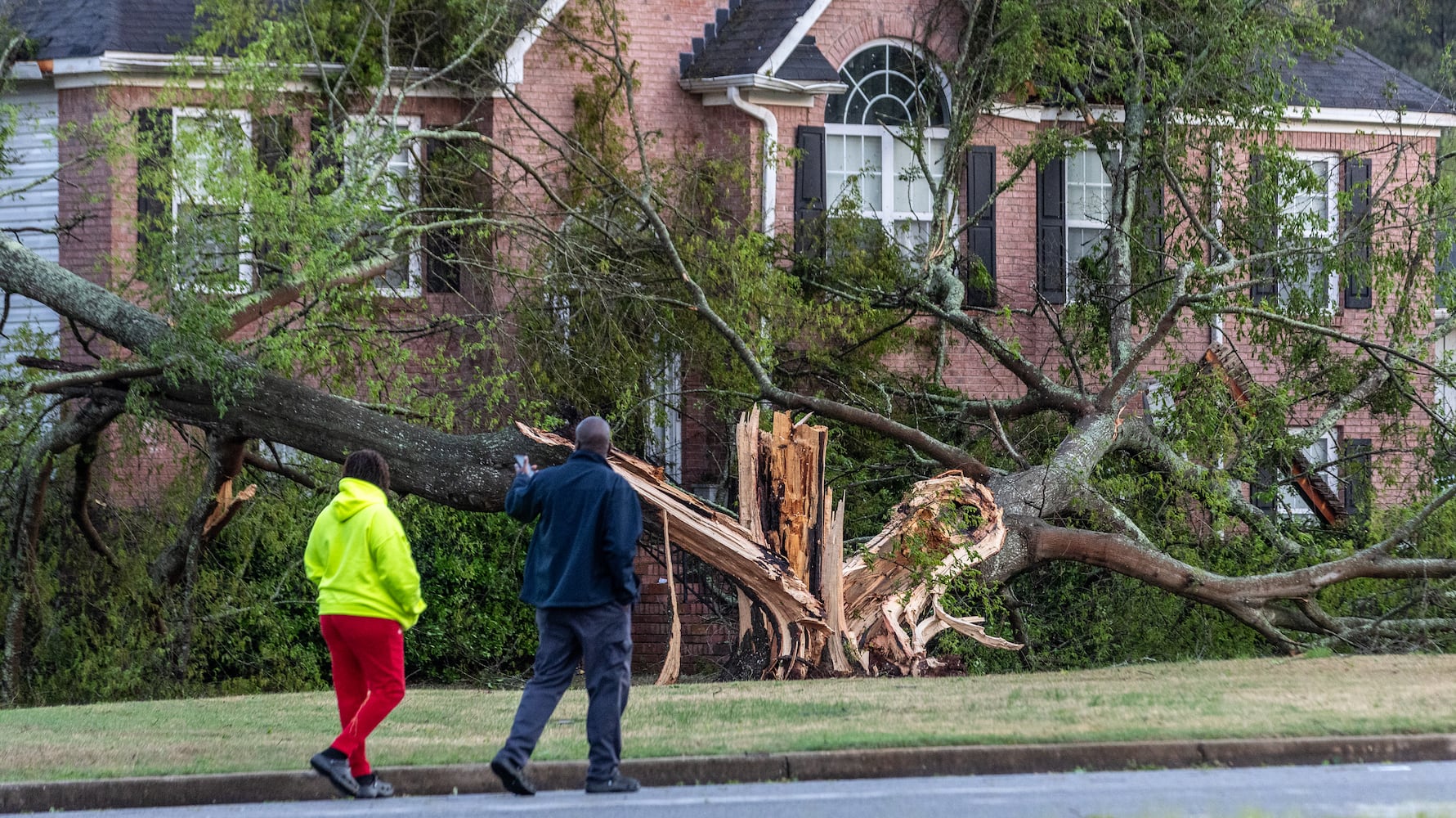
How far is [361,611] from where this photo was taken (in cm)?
720

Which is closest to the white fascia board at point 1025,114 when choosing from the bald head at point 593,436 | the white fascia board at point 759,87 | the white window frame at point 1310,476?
the white fascia board at point 759,87

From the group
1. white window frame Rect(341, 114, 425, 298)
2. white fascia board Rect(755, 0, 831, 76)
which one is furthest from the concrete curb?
white fascia board Rect(755, 0, 831, 76)

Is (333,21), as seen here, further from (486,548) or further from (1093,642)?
(1093,642)

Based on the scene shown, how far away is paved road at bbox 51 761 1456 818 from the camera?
21.0 ft

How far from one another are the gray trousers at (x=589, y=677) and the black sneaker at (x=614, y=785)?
0.02 meters

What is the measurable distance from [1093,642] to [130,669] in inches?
360

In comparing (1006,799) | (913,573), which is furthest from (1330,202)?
(1006,799)

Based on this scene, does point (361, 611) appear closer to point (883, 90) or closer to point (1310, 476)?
point (1310, 476)

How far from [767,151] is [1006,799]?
11.6 metres

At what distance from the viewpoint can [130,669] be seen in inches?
547

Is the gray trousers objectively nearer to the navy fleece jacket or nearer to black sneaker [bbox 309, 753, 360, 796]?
the navy fleece jacket

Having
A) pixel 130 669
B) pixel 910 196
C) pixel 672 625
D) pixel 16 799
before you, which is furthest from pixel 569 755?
pixel 910 196

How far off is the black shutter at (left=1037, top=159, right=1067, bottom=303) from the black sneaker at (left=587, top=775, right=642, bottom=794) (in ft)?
46.2

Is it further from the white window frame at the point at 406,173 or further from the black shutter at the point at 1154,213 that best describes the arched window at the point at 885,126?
the white window frame at the point at 406,173
